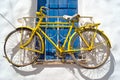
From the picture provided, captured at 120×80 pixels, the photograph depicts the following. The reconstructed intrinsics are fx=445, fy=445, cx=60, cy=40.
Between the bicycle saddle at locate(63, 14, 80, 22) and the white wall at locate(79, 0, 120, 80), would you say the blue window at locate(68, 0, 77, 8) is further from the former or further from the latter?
the bicycle saddle at locate(63, 14, 80, 22)

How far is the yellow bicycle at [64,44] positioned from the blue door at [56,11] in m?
0.16

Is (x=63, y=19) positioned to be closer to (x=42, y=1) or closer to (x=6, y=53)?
(x=42, y=1)

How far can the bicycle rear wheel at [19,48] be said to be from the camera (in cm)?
759

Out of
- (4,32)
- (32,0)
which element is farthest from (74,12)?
(4,32)

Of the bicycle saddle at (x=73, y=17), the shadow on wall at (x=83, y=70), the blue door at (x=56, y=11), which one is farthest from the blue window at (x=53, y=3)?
the shadow on wall at (x=83, y=70)

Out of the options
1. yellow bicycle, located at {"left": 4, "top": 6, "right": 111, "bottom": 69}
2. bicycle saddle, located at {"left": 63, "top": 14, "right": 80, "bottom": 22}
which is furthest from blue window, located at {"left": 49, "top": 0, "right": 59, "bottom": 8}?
bicycle saddle, located at {"left": 63, "top": 14, "right": 80, "bottom": 22}

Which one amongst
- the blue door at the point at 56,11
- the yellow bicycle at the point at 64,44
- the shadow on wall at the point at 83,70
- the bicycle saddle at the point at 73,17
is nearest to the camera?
the bicycle saddle at the point at 73,17

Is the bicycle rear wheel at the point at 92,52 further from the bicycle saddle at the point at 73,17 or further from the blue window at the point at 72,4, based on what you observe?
the blue window at the point at 72,4

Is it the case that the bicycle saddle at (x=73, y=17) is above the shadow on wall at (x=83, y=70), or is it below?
above

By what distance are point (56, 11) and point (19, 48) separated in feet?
3.10

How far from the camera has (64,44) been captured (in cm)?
752

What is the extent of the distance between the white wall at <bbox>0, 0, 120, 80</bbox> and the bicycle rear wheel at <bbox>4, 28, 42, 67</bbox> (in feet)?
0.35

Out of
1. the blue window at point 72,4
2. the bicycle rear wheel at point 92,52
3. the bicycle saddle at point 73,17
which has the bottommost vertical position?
the bicycle rear wheel at point 92,52

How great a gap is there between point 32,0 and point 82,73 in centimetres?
154
